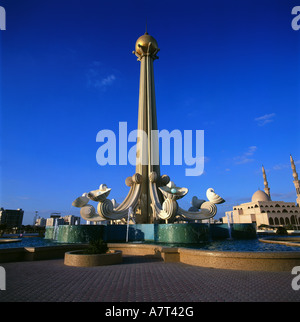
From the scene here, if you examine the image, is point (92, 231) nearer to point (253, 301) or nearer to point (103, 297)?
point (103, 297)

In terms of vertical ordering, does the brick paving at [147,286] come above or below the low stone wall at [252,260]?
below

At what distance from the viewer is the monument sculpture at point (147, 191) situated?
15172mm

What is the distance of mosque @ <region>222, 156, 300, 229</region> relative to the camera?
3775cm

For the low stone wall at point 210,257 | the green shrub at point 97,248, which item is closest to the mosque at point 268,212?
the low stone wall at point 210,257

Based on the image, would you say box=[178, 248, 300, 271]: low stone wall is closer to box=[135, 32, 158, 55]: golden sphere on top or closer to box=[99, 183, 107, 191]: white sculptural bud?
box=[99, 183, 107, 191]: white sculptural bud

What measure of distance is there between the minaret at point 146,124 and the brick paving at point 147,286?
42.6ft

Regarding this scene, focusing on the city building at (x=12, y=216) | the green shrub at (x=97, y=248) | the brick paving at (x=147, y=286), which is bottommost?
the brick paving at (x=147, y=286)

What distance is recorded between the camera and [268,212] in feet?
127

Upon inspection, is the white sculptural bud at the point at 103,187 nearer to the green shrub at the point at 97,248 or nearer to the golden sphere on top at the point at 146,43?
the green shrub at the point at 97,248

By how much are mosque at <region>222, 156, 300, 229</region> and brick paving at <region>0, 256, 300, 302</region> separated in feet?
114

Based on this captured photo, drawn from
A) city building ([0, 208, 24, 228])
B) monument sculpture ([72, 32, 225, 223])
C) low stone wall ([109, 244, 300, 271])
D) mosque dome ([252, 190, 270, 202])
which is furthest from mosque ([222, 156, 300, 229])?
city building ([0, 208, 24, 228])

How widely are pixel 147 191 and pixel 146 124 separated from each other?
625 cm
